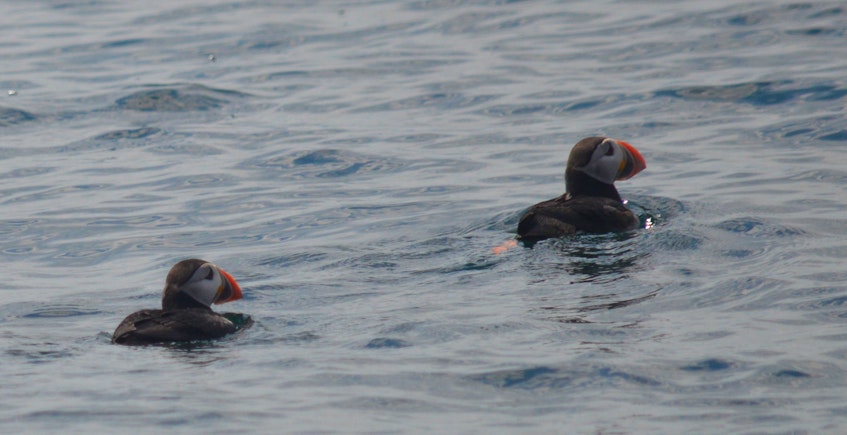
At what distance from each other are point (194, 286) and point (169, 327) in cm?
62

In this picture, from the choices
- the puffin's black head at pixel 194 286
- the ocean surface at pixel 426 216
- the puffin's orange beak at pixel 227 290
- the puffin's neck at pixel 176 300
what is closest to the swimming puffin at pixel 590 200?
the ocean surface at pixel 426 216

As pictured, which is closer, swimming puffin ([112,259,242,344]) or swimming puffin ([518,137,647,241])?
swimming puffin ([112,259,242,344])

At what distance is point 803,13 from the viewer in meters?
19.5

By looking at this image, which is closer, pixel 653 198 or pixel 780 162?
pixel 653 198

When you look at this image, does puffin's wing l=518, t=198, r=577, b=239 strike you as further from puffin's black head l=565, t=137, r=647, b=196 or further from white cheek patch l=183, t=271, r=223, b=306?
white cheek patch l=183, t=271, r=223, b=306

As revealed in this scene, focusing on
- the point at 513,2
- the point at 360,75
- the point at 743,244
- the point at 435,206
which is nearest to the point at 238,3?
the point at 513,2

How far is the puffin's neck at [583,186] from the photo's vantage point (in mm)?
11109

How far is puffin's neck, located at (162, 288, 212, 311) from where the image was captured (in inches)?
336

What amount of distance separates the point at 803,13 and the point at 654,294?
39.3 ft

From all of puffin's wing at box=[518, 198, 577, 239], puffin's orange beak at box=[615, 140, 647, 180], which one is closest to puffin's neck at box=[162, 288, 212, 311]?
puffin's wing at box=[518, 198, 577, 239]

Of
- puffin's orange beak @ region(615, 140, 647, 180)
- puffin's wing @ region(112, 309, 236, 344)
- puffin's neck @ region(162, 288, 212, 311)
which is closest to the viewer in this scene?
puffin's wing @ region(112, 309, 236, 344)

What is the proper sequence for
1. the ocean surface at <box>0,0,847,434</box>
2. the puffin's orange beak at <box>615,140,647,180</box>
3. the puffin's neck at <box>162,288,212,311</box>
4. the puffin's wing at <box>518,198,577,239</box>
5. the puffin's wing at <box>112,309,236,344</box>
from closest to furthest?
1. the ocean surface at <box>0,0,847,434</box>
2. the puffin's wing at <box>112,309,236,344</box>
3. the puffin's neck at <box>162,288,212,311</box>
4. the puffin's wing at <box>518,198,577,239</box>
5. the puffin's orange beak at <box>615,140,647,180</box>

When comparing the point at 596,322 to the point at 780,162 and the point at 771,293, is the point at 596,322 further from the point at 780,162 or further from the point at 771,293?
the point at 780,162

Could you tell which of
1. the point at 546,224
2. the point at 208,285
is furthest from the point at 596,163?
the point at 208,285
